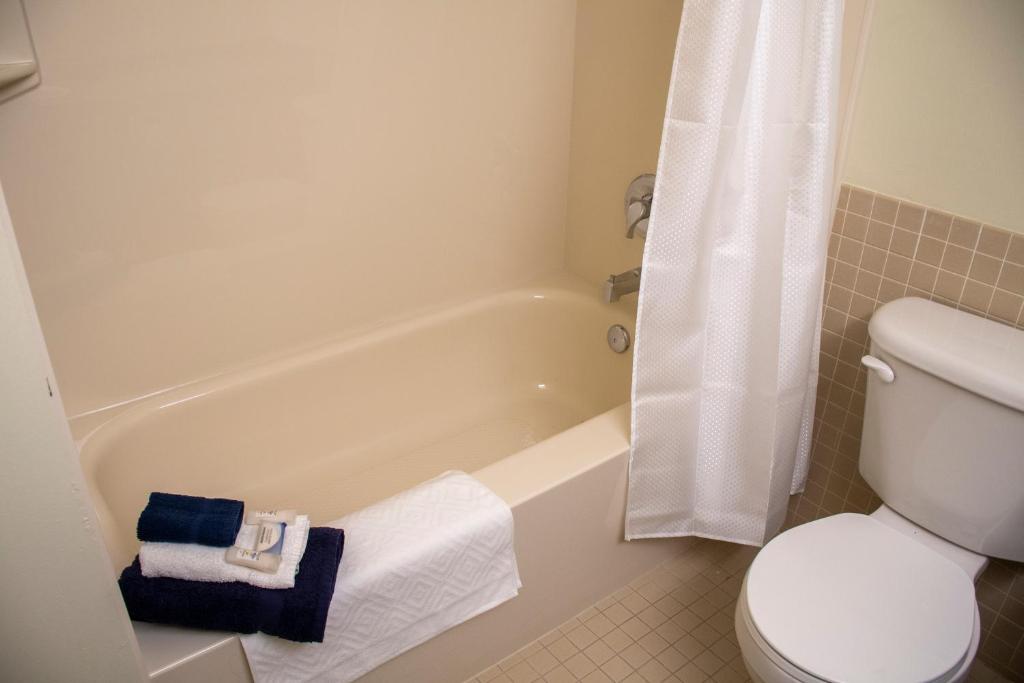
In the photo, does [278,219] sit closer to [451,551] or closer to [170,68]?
[170,68]

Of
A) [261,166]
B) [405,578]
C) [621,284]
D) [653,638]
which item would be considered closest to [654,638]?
[653,638]

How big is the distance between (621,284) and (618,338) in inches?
10.0

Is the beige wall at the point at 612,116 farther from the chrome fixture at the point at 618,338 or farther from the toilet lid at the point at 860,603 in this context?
the toilet lid at the point at 860,603

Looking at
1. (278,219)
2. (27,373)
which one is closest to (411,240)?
(278,219)

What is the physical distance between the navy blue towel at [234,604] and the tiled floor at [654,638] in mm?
600

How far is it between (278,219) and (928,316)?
1427 mm

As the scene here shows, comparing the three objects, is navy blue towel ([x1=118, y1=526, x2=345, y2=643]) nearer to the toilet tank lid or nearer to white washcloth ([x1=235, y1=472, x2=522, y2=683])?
white washcloth ([x1=235, y1=472, x2=522, y2=683])

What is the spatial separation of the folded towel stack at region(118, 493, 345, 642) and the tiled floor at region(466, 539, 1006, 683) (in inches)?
24.2

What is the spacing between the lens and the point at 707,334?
5.08 feet

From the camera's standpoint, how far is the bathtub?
156 cm

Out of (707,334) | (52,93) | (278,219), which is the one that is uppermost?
(52,93)

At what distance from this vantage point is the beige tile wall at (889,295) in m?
1.43

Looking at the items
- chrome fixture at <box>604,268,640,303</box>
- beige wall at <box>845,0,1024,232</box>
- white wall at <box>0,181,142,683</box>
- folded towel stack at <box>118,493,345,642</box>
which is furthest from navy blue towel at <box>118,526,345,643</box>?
beige wall at <box>845,0,1024,232</box>

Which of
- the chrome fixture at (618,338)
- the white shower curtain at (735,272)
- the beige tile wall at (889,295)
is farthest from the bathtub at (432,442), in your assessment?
the beige tile wall at (889,295)
